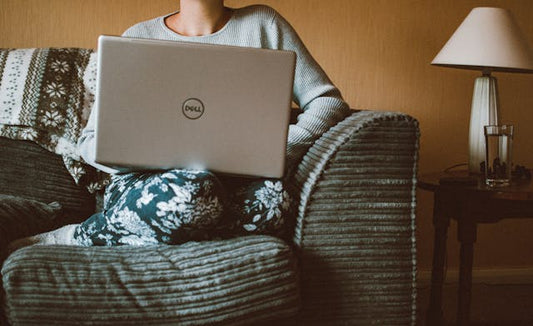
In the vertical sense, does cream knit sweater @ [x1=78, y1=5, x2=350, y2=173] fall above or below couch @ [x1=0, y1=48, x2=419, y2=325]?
Result: above

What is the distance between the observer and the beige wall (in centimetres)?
174

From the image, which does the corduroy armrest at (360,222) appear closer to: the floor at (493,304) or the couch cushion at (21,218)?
the couch cushion at (21,218)

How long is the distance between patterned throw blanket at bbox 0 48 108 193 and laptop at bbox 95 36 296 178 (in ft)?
1.66

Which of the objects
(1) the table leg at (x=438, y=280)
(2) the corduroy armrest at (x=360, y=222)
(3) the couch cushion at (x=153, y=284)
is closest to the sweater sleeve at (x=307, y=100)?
(2) the corduroy armrest at (x=360, y=222)

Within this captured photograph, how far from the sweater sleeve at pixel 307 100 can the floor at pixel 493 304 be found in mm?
766

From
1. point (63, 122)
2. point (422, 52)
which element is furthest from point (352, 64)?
point (63, 122)

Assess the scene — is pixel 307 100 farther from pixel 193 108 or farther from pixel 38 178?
pixel 38 178

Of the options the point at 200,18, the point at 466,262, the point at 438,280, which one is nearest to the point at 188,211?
the point at 200,18

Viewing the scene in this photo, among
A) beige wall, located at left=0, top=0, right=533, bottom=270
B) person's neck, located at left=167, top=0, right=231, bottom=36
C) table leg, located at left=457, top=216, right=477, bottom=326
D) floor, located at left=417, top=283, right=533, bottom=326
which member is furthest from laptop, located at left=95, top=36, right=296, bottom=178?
floor, located at left=417, top=283, right=533, bottom=326

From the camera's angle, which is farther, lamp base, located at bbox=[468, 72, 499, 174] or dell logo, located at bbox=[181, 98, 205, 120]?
lamp base, located at bbox=[468, 72, 499, 174]

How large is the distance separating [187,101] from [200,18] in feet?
1.69

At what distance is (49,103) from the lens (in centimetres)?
144

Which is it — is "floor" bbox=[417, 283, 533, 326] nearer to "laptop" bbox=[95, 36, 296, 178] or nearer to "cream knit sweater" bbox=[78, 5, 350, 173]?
"cream knit sweater" bbox=[78, 5, 350, 173]

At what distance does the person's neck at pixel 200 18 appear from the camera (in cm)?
138
